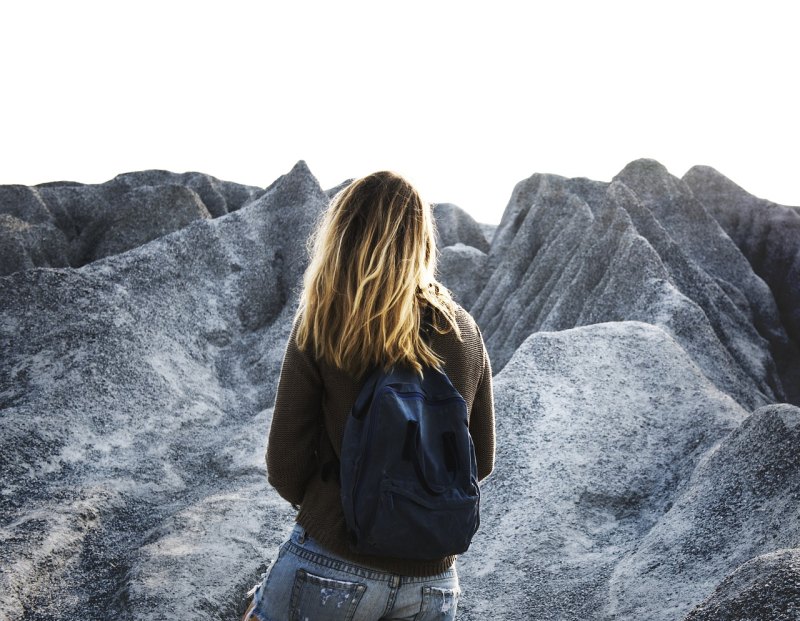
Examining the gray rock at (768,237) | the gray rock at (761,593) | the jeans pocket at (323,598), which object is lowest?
the gray rock at (768,237)

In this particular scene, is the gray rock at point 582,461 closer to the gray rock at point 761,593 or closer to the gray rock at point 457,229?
the gray rock at point 761,593

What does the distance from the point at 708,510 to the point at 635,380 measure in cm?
218

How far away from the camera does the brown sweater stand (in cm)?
228

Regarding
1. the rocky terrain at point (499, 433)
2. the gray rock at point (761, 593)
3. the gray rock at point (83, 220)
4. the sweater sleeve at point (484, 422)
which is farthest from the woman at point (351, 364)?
the gray rock at point (83, 220)

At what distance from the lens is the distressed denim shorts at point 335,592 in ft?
7.20

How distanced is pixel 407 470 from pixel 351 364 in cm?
33

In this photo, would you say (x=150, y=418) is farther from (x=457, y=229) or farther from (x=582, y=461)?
(x=457, y=229)

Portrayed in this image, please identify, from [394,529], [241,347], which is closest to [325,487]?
[394,529]

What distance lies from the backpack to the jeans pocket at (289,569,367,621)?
0.34 ft

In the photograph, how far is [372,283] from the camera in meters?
2.26

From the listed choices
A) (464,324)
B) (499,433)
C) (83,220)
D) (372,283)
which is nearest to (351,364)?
(372,283)

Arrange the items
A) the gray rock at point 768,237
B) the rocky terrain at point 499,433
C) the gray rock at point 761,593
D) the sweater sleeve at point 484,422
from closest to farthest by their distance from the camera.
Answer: the sweater sleeve at point 484,422 → the gray rock at point 761,593 → the rocky terrain at point 499,433 → the gray rock at point 768,237

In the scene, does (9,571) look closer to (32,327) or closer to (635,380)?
(32,327)

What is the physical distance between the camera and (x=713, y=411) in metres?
6.53
